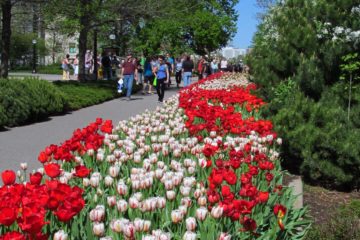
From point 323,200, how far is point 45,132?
764 centimetres

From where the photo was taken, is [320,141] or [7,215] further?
[320,141]

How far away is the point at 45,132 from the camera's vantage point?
12.4 metres

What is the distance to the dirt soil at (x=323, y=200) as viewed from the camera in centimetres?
553

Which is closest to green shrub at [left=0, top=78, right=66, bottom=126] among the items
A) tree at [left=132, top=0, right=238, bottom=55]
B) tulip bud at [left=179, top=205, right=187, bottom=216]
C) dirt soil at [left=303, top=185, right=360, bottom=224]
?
dirt soil at [left=303, top=185, right=360, bottom=224]

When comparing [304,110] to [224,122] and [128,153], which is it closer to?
[224,122]

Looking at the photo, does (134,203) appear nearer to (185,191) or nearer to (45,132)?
(185,191)

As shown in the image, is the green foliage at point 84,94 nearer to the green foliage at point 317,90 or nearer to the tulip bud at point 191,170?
the green foliage at point 317,90

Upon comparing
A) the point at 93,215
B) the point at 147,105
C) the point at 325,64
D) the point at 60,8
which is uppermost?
the point at 60,8

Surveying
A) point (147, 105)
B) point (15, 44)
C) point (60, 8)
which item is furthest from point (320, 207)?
point (15, 44)

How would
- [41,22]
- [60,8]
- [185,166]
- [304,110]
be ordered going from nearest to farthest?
[185,166] → [304,110] → [60,8] → [41,22]

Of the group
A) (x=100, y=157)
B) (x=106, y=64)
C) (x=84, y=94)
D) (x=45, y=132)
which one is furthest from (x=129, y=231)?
(x=106, y=64)

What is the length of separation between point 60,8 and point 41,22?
339cm

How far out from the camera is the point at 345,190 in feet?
22.7

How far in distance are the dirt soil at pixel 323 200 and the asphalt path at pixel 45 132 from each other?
12.7 ft
